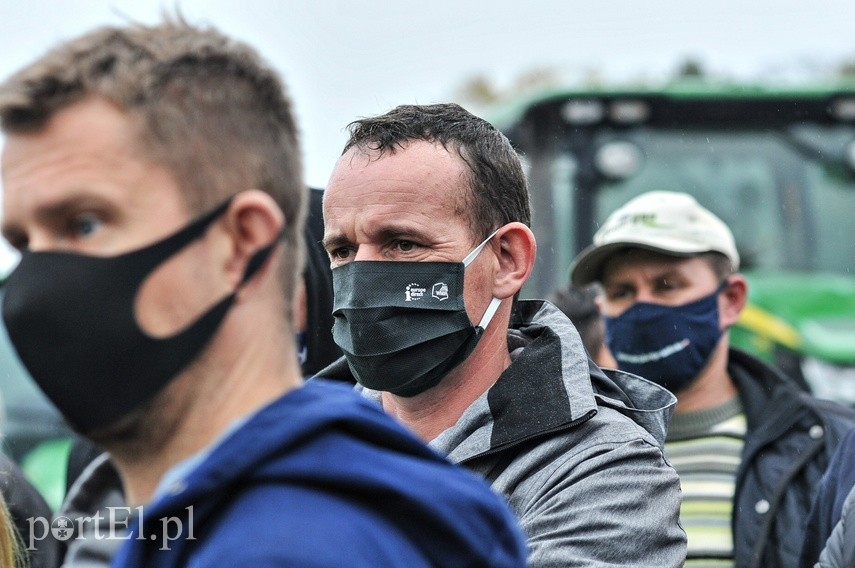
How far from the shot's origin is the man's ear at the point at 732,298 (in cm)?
443

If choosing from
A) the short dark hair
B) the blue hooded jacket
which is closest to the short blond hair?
the blue hooded jacket

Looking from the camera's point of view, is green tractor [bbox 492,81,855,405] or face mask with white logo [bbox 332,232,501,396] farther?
green tractor [bbox 492,81,855,405]

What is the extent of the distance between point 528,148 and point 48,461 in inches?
158

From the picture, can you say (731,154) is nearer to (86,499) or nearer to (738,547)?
(738,547)

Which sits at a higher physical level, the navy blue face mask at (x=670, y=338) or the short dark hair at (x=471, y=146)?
the short dark hair at (x=471, y=146)

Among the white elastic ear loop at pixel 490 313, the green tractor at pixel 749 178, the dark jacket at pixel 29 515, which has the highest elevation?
the white elastic ear loop at pixel 490 313

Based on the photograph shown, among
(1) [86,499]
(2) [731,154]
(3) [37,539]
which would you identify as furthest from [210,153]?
(2) [731,154]

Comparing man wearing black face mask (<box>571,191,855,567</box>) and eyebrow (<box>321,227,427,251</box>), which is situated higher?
eyebrow (<box>321,227,427,251</box>)

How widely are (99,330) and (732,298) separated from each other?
332 cm

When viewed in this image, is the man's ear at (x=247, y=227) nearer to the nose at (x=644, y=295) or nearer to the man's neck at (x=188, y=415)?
the man's neck at (x=188, y=415)

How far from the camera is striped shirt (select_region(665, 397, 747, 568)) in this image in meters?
3.87

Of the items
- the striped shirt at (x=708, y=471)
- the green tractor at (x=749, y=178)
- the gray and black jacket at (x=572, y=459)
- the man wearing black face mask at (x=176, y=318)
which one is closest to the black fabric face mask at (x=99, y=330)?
the man wearing black face mask at (x=176, y=318)

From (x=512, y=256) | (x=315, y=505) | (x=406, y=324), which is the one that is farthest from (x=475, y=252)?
(x=315, y=505)

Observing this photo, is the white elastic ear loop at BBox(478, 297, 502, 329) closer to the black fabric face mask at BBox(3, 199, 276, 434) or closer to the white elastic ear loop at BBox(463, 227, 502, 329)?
the white elastic ear loop at BBox(463, 227, 502, 329)
